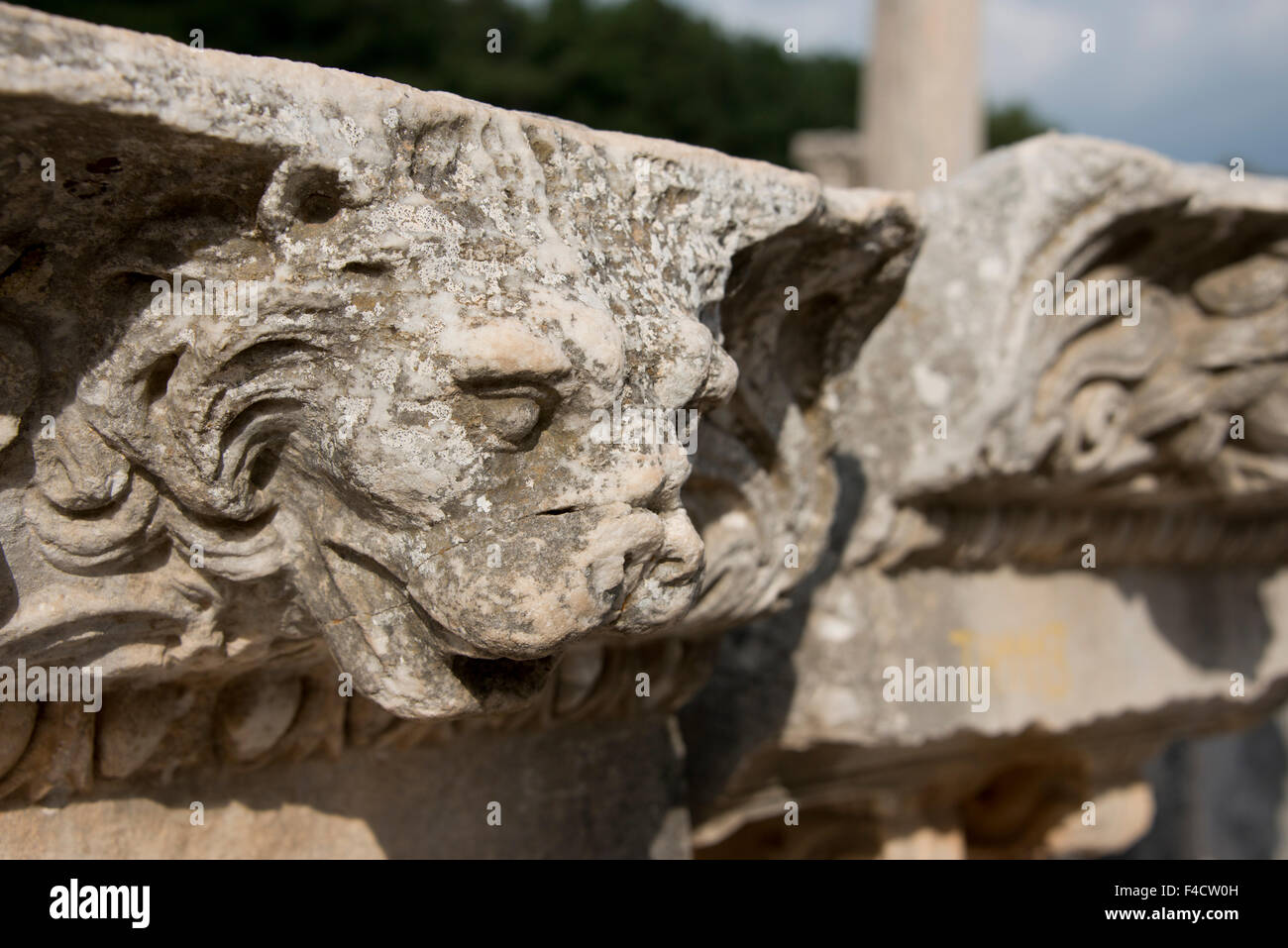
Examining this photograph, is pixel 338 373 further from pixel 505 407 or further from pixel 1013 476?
pixel 1013 476

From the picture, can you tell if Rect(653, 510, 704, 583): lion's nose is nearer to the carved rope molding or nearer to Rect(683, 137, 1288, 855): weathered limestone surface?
the carved rope molding

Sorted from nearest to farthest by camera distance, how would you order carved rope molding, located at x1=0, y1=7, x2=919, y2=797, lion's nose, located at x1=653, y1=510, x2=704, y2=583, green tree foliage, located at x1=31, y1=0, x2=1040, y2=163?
carved rope molding, located at x1=0, y1=7, x2=919, y2=797 → lion's nose, located at x1=653, y1=510, x2=704, y2=583 → green tree foliage, located at x1=31, y1=0, x2=1040, y2=163

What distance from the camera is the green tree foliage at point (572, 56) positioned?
8.16 metres

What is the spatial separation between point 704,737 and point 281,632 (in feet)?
2.63

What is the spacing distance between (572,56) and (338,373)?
10394 millimetres

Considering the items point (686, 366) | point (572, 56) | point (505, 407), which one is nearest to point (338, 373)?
point (505, 407)

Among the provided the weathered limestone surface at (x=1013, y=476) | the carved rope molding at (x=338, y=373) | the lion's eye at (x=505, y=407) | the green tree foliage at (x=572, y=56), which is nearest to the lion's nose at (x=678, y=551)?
the carved rope molding at (x=338, y=373)

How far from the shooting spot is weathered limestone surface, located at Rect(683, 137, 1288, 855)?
157 cm

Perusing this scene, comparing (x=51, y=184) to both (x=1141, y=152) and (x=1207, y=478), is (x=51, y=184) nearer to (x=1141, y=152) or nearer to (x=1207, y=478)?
(x=1141, y=152)

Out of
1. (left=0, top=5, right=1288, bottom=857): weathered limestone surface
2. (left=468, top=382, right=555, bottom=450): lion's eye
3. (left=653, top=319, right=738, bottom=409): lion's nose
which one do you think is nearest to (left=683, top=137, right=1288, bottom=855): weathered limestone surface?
(left=0, top=5, right=1288, bottom=857): weathered limestone surface

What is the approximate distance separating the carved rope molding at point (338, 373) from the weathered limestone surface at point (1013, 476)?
51 centimetres

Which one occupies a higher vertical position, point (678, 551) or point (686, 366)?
point (686, 366)

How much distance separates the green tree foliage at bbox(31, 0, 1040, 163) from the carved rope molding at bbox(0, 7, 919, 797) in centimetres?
655

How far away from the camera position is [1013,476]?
63.1 inches
